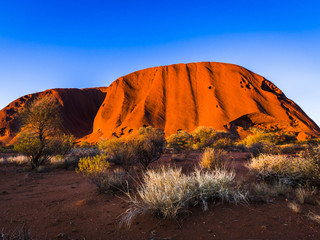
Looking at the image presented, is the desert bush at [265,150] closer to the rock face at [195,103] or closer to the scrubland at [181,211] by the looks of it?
the scrubland at [181,211]

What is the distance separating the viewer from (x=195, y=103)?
37.9 metres

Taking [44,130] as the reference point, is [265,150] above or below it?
below

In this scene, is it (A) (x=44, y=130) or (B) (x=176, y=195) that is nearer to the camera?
(B) (x=176, y=195)

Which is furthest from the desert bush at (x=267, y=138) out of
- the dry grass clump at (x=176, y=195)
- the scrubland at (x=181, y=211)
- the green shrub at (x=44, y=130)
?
the dry grass clump at (x=176, y=195)

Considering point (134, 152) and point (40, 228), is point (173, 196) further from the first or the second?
point (134, 152)

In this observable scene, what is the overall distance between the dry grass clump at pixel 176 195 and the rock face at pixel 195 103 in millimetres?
28853

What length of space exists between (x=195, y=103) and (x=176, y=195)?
35441 millimetres

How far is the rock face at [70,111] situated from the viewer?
46688mm

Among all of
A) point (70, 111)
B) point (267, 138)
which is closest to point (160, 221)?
point (267, 138)

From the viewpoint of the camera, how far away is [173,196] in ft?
11.1

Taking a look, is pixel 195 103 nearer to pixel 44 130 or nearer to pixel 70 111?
pixel 44 130

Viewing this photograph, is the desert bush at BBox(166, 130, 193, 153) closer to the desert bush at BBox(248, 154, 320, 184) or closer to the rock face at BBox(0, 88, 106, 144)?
the desert bush at BBox(248, 154, 320, 184)

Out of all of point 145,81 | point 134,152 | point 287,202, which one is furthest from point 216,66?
point 287,202

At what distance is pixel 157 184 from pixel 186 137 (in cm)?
1869
